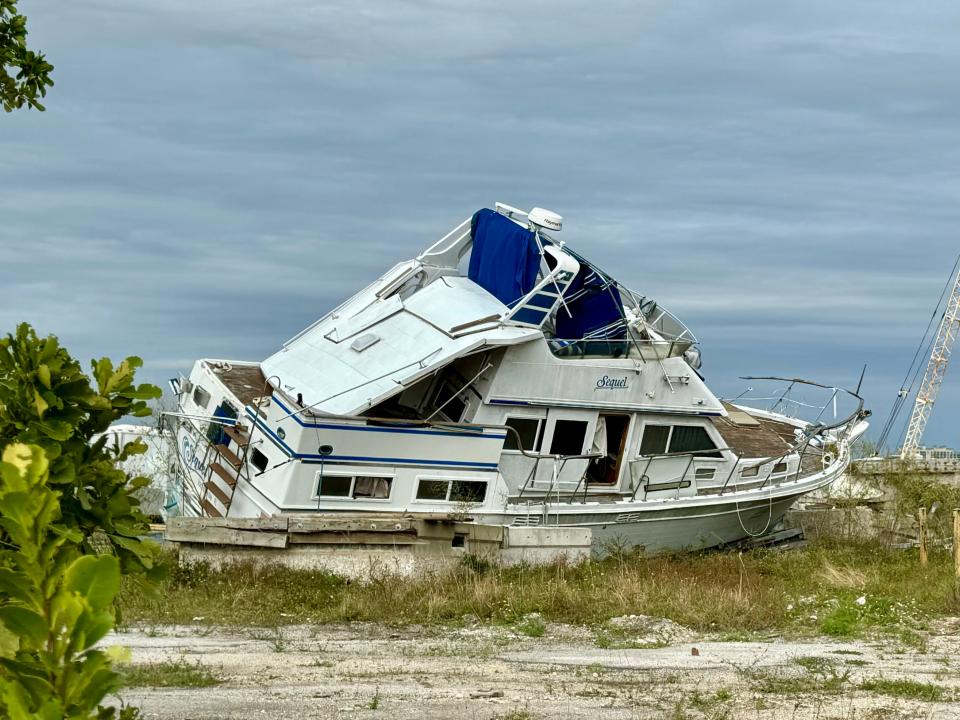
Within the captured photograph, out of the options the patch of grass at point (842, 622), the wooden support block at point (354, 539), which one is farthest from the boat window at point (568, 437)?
the patch of grass at point (842, 622)

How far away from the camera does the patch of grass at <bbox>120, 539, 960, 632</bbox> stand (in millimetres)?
14023

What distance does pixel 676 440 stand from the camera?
66.5 ft

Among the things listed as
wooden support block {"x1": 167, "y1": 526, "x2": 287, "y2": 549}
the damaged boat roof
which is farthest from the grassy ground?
the damaged boat roof

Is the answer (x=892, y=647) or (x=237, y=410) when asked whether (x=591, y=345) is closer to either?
(x=237, y=410)

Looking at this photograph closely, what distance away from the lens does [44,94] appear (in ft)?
27.5

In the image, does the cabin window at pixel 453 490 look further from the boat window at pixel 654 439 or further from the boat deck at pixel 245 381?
the boat window at pixel 654 439

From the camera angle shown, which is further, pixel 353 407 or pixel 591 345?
pixel 591 345

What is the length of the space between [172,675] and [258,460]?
7580 mm

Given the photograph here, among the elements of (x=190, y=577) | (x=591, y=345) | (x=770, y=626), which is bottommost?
(x=190, y=577)

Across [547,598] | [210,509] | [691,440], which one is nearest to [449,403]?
[210,509]

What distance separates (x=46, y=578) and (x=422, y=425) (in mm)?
14725

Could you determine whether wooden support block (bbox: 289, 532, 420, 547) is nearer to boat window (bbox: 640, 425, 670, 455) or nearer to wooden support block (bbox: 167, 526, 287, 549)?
wooden support block (bbox: 167, 526, 287, 549)

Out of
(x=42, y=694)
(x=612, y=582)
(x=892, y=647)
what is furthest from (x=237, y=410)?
(x=42, y=694)

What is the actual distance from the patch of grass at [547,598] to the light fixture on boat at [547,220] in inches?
218
